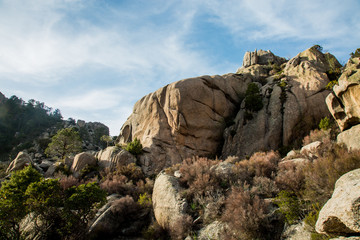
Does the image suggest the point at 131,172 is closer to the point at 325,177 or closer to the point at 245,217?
the point at 245,217

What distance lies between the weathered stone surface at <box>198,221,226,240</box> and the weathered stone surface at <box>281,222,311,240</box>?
2.36m

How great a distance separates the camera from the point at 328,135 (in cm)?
1706


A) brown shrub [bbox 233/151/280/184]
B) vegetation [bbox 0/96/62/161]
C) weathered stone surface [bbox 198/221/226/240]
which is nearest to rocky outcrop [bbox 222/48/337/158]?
brown shrub [bbox 233/151/280/184]

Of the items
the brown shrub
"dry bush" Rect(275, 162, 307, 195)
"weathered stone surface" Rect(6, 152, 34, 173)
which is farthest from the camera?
"weathered stone surface" Rect(6, 152, 34, 173)

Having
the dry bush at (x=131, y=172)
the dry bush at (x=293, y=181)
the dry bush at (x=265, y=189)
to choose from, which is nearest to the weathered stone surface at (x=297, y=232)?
the dry bush at (x=293, y=181)

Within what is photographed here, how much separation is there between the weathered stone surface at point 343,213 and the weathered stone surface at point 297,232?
1.36 metres

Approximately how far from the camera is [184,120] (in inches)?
1087

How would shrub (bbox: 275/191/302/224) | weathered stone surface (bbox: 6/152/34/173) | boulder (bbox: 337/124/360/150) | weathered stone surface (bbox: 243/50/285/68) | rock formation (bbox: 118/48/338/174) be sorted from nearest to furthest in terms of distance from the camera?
1. shrub (bbox: 275/191/302/224)
2. boulder (bbox: 337/124/360/150)
3. rock formation (bbox: 118/48/338/174)
4. weathered stone surface (bbox: 6/152/34/173)
5. weathered stone surface (bbox: 243/50/285/68)

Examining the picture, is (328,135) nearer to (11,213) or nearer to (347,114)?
(347,114)

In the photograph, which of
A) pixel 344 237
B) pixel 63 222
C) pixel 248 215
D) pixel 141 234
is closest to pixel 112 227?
pixel 141 234

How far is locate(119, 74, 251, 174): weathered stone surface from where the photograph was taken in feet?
87.2

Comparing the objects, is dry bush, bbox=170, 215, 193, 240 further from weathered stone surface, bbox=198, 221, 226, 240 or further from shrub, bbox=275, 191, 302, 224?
shrub, bbox=275, 191, 302, 224

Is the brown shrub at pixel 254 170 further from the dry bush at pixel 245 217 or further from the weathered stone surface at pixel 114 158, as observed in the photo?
the weathered stone surface at pixel 114 158

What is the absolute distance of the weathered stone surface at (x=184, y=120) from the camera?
87.2 feet
